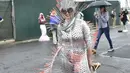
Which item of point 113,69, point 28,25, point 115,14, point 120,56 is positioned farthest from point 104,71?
point 115,14

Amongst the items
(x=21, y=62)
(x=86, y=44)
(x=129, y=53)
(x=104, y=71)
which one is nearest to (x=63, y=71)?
(x=86, y=44)

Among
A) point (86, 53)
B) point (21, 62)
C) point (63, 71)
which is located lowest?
point (21, 62)

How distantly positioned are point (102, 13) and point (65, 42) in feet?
22.9

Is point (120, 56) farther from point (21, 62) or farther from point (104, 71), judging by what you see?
point (21, 62)

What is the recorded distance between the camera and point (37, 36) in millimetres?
17750

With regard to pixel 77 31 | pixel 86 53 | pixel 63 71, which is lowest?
pixel 63 71

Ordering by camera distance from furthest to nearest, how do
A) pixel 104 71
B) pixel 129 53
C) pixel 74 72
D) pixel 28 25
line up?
pixel 28 25
pixel 129 53
pixel 104 71
pixel 74 72

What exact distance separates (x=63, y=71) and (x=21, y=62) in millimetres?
5821

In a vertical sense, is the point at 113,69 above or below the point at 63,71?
below

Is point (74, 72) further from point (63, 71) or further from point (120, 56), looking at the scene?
point (120, 56)

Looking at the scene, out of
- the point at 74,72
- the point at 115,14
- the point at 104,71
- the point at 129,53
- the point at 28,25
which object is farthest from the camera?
the point at 115,14

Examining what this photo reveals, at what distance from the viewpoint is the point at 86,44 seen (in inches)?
146

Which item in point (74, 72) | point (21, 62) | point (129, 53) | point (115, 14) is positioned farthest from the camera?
point (115, 14)

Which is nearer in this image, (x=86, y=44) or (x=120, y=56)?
(x=86, y=44)
